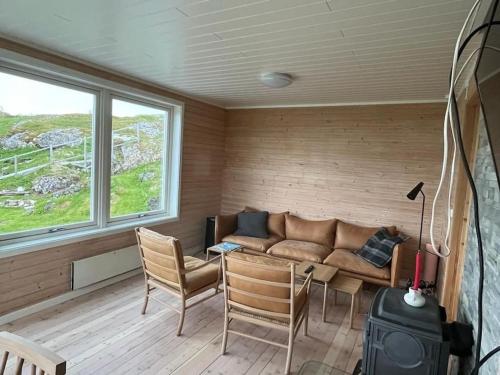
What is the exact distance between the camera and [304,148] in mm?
4605

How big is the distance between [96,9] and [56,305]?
262 cm

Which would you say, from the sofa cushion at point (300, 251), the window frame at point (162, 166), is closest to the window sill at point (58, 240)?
the window frame at point (162, 166)

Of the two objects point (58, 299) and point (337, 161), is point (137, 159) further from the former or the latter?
point (337, 161)

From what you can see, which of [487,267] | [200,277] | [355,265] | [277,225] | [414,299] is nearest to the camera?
[487,267]

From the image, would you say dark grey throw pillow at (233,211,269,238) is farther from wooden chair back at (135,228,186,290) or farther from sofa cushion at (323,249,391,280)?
wooden chair back at (135,228,186,290)

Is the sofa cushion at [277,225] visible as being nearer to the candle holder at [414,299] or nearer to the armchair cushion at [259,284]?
the armchair cushion at [259,284]

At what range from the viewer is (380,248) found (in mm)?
3617

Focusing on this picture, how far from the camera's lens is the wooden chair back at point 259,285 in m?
2.10

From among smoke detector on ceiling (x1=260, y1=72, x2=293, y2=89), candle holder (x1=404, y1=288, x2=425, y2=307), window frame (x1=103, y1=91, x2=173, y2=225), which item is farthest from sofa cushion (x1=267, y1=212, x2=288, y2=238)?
candle holder (x1=404, y1=288, x2=425, y2=307)

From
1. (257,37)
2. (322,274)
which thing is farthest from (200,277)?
(257,37)

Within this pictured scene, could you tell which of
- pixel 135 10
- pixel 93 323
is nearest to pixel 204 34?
pixel 135 10

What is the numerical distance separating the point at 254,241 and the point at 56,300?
91.0 inches

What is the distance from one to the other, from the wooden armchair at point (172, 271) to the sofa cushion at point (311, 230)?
5.79 feet

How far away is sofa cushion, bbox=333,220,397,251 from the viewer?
3.95m
